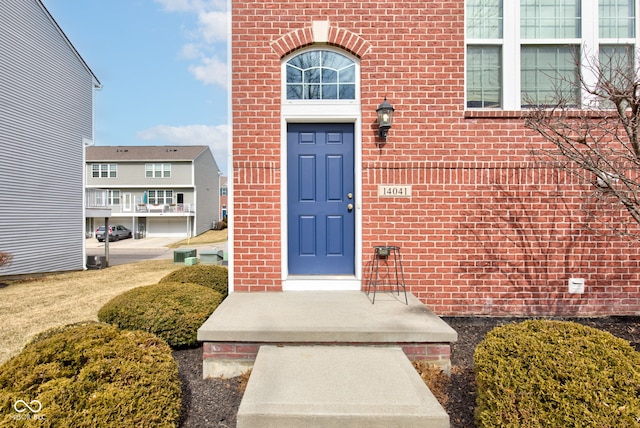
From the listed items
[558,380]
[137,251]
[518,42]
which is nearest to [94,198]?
[137,251]

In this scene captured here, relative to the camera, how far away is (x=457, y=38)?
175 inches

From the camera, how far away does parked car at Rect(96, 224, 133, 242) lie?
99.2 ft

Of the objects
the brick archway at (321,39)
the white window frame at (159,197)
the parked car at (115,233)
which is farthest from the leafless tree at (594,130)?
the white window frame at (159,197)

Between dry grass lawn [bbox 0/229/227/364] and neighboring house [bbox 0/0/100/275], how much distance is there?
1452mm

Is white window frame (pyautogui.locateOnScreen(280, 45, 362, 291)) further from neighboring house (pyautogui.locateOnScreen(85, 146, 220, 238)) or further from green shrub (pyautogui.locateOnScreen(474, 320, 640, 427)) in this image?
neighboring house (pyautogui.locateOnScreen(85, 146, 220, 238))

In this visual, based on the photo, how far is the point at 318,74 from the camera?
457 cm

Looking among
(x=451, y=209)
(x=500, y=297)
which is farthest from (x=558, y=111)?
(x=500, y=297)

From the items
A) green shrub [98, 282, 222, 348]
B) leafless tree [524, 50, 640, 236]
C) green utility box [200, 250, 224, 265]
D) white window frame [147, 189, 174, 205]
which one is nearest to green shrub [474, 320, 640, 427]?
leafless tree [524, 50, 640, 236]

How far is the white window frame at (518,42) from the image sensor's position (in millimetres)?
4477

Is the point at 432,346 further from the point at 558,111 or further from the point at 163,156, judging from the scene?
the point at 163,156

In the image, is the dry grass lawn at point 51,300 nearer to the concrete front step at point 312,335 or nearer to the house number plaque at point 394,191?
the concrete front step at point 312,335

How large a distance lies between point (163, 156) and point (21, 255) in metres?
23.6

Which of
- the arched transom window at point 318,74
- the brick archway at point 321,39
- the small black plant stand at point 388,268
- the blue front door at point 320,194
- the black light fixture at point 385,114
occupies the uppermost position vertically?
the brick archway at point 321,39

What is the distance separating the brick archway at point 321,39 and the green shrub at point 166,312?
3.37 meters
